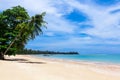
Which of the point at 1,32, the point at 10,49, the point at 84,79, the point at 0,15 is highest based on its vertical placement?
the point at 0,15

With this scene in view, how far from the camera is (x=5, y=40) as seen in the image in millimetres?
37812

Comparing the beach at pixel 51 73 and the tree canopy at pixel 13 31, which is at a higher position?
the tree canopy at pixel 13 31

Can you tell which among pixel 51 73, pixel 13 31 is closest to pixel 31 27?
pixel 13 31

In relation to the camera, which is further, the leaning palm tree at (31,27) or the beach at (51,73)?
the leaning palm tree at (31,27)

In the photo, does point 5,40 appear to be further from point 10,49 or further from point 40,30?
point 40,30

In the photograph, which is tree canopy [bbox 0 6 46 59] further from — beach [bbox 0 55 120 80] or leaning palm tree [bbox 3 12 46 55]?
beach [bbox 0 55 120 80]

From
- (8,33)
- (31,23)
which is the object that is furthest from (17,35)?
(31,23)

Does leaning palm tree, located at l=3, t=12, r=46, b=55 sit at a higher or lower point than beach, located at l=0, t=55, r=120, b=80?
higher

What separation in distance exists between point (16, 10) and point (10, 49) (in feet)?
18.2

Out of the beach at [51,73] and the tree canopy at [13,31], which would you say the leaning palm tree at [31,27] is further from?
the beach at [51,73]

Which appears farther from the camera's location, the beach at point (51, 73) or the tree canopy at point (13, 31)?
the tree canopy at point (13, 31)

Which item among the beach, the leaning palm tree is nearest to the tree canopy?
the leaning palm tree

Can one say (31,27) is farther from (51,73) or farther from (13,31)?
(51,73)

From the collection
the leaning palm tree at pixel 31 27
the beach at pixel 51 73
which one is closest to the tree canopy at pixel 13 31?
the leaning palm tree at pixel 31 27
